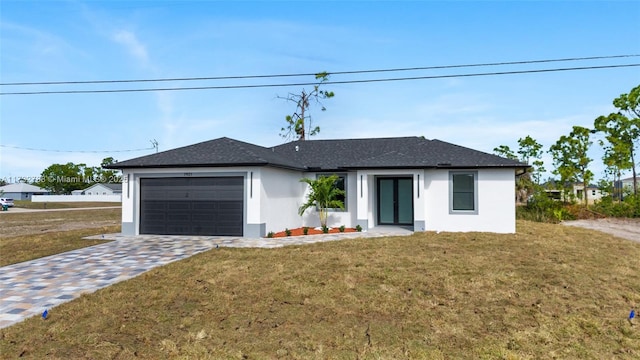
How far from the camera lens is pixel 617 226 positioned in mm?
19172

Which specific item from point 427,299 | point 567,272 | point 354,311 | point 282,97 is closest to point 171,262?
point 354,311

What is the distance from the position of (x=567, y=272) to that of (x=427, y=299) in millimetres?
4300

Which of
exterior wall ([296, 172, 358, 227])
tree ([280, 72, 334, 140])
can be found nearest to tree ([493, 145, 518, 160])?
tree ([280, 72, 334, 140])

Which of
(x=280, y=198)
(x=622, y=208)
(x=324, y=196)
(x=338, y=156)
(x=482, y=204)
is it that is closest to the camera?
(x=482, y=204)

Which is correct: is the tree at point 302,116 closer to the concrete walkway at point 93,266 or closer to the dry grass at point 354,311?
the concrete walkway at point 93,266

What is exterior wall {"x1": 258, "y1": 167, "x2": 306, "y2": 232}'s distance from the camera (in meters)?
13.9

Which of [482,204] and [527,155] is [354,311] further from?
[527,155]

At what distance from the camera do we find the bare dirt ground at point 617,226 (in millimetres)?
15718

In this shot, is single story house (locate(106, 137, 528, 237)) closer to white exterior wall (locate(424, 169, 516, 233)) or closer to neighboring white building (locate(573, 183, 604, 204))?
white exterior wall (locate(424, 169, 516, 233))

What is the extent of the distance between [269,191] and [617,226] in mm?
19876

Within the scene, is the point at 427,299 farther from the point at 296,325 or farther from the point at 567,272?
the point at 567,272

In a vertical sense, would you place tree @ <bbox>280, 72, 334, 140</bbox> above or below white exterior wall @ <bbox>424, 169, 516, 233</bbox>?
above

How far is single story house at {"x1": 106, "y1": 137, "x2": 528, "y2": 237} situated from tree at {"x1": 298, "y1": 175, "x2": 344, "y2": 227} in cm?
66

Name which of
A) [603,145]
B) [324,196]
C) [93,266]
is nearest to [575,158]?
[603,145]
